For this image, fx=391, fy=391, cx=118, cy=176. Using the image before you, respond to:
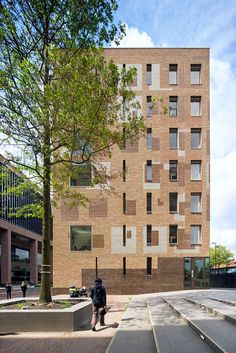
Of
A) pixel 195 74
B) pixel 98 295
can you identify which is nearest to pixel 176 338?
pixel 98 295

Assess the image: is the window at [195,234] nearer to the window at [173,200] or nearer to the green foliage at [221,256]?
the window at [173,200]

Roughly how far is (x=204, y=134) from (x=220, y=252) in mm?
71964

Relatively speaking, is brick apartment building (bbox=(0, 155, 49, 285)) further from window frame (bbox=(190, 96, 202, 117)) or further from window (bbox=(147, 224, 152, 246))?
window frame (bbox=(190, 96, 202, 117))

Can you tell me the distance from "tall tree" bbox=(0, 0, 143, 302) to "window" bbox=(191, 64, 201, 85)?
29.4 m

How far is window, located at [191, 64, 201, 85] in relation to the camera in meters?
42.1

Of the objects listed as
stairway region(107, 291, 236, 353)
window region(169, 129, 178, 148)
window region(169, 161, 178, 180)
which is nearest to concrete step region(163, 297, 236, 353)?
stairway region(107, 291, 236, 353)

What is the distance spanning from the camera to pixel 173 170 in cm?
4091

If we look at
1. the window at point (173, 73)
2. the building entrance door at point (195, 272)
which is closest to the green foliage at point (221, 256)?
the building entrance door at point (195, 272)

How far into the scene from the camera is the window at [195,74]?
42125mm

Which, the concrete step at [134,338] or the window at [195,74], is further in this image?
the window at [195,74]

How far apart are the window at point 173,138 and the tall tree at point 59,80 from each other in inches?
1063

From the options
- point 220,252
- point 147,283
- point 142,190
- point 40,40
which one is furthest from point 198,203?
point 220,252

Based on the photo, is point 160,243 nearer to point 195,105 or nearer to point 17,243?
point 195,105

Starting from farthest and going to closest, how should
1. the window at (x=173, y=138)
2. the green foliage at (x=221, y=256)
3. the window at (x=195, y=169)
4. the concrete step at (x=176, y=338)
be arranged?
1. the green foliage at (x=221, y=256)
2. the window at (x=173, y=138)
3. the window at (x=195, y=169)
4. the concrete step at (x=176, y=338)
